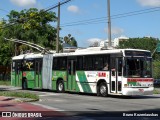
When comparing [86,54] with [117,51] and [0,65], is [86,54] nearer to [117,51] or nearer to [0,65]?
[117,51]

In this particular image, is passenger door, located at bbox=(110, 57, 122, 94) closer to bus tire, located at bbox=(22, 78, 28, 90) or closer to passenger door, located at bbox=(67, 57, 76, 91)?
passenger door, located at bbox=(67, 57, 76, 91)

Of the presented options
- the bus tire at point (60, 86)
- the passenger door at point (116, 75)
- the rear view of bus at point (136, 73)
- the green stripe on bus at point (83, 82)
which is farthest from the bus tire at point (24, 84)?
the rear view of bus at point (136, 73)

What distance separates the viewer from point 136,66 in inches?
903

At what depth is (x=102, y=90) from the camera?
24391mm

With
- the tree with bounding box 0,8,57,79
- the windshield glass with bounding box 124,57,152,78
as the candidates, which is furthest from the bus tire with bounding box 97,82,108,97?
the tree with bounding box 0,8,57,79

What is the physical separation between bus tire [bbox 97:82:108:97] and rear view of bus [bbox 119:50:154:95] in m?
1.78

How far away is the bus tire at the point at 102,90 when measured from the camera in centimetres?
2403

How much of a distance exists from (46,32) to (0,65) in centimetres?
1420

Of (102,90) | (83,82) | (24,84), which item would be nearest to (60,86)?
(83,82)

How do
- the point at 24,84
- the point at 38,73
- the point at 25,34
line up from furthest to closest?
the point at 25,34 → the point at 24,84 → the point at 38,73

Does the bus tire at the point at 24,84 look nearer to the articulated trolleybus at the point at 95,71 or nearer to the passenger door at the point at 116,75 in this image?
the articulated trolleybus at the point at 95,71

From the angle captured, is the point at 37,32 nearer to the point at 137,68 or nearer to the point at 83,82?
the point at 83,82

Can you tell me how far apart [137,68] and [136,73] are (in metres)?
0.32

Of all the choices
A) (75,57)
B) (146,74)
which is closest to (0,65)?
(75,57)
